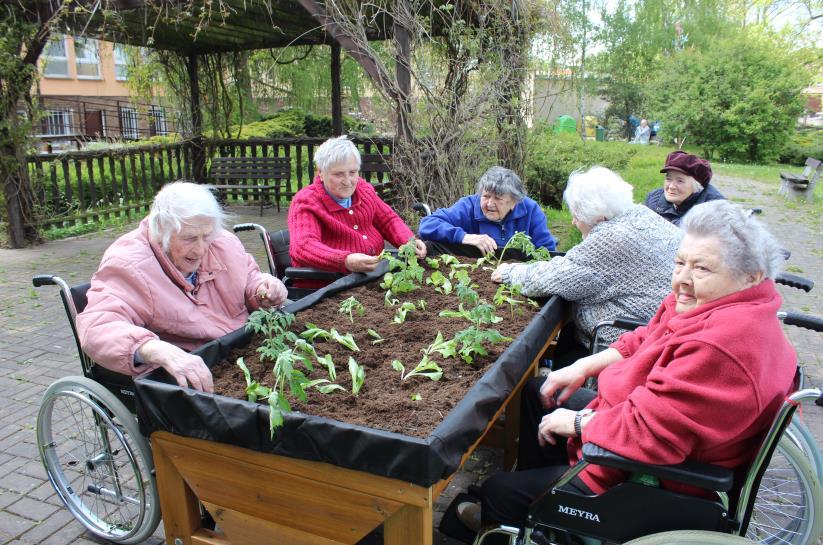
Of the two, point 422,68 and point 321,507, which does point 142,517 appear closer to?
point 321,507

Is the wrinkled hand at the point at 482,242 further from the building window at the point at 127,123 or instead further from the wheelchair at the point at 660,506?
the building window at the point at 127,123

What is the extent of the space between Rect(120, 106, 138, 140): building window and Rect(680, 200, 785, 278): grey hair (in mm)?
26118

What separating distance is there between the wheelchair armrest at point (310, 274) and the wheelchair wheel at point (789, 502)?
7.72 feet

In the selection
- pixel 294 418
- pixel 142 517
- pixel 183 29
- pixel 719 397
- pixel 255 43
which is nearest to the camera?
pixel 719 397

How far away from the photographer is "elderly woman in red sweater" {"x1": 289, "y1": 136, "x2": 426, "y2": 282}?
3.73 meters

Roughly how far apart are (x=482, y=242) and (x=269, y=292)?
149 cm

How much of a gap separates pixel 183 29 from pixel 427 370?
857 centimetres

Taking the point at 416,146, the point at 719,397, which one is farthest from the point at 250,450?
the point at 416,146

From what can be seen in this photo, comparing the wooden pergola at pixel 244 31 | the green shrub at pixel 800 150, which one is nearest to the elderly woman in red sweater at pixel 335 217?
the wooden pergola at pixel 244 31

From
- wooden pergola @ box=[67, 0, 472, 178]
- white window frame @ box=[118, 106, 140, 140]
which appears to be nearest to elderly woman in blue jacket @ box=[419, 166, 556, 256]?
wooden pergola @ box=[67, 0, 472, 178]

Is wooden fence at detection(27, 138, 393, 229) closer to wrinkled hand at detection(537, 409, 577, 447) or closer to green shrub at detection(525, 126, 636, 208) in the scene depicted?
green shrub at detection(525, 126, 636, 208)

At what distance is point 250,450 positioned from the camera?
183 cm

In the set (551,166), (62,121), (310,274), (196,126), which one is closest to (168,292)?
(310,274)

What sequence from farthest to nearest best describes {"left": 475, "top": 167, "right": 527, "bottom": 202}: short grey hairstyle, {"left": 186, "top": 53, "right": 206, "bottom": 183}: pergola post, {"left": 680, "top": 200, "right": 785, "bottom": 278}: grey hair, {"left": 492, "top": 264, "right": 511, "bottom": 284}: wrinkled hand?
{"left": 186, "top": 53, "right": 206, "bottom": 183}: pergola post, {"left": 475, "top": 167, "right": 527, "bottom": 202}: short grey hairstyle, {"left": 492, "top": 264, "right": 511, "bottom": 284}: wrinkled hand, {"left": 680, "top": 200, "right": 785, "bottom": 278}: grey hair
